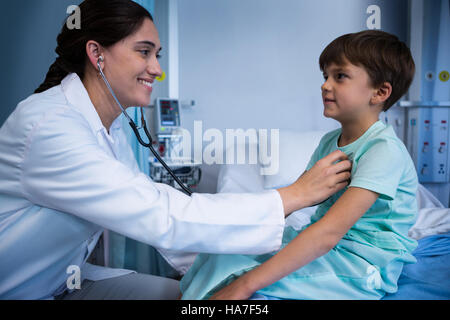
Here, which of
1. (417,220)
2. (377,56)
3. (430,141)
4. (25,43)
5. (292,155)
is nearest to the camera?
(377,56)

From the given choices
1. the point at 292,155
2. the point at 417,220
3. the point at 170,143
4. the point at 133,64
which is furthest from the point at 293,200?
the point at 170,143

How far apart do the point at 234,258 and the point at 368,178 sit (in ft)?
1.17

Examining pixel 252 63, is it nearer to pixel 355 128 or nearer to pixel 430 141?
pixel 430 141

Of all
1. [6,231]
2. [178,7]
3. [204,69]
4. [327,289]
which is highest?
[178,7]

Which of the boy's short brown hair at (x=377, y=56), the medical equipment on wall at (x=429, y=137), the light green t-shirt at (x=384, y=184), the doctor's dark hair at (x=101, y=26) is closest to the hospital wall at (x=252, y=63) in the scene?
the medical equipment on wall at (x=429, y=137)

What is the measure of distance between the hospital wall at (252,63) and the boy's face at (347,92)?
142cm

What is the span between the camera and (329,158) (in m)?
0.74

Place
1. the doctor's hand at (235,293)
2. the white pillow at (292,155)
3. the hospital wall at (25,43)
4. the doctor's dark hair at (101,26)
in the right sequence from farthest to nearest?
the white pillow at (292,155), the hospital wall at (25,43), the doctor's dark hair at (101,26), the doctor's hand at (235,293)

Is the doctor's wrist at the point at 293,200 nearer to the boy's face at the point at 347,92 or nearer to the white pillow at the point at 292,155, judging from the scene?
the boy's face at the point at 347,92

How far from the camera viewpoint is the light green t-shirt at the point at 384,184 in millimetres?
716

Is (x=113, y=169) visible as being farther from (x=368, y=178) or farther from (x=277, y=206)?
(x=368, y=178)

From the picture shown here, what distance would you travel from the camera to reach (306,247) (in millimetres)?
655

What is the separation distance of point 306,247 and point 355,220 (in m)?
0.13

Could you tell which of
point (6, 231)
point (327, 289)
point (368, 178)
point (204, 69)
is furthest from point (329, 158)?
point (204, 69)
